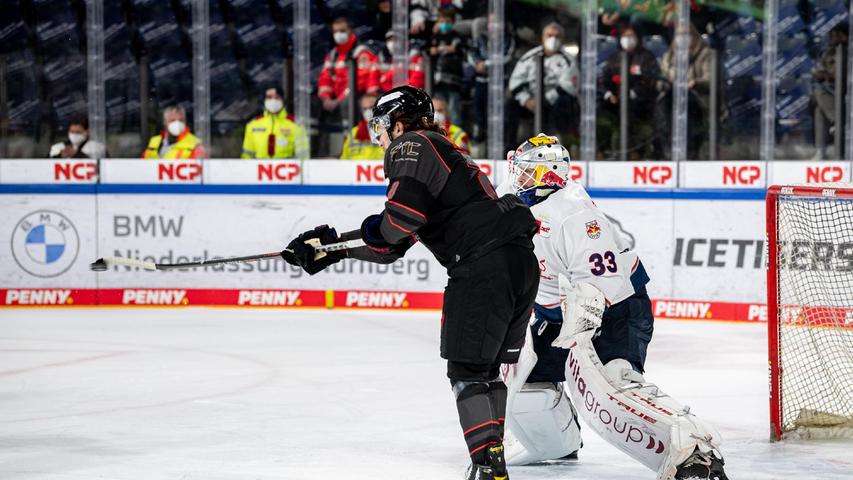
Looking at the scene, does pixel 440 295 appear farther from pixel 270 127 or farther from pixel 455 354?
pixel 455 354

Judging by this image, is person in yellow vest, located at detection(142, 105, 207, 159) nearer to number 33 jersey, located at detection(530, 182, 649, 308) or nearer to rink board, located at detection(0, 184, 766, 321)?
rink board, located at detection(0, 184, 766, 321)

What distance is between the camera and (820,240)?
17.0 feet

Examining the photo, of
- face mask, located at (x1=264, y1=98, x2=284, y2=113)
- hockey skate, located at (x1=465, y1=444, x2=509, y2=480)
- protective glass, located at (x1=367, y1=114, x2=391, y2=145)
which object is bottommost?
hockey skate, located at (x1=465, y1=444, x2=509, y2=480)

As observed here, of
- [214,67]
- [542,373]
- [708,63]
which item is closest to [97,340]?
[214,67]

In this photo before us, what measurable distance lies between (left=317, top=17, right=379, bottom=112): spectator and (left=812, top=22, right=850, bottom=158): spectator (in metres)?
3.09

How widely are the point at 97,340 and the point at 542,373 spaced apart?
3.70 m

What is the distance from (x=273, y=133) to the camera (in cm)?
864

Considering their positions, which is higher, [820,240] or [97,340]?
[820,240]

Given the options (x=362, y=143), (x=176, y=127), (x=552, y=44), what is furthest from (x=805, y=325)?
(x=176, y=127)

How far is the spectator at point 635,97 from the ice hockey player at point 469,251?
194 inches

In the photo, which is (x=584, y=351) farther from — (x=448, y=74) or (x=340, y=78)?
(x=340, y=78)

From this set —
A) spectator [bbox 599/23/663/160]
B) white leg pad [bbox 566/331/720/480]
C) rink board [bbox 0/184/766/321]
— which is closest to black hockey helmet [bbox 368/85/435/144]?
white leg pad [bbox 566/331/720/480]

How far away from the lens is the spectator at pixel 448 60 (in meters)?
8.56

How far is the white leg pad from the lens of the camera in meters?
3.48
